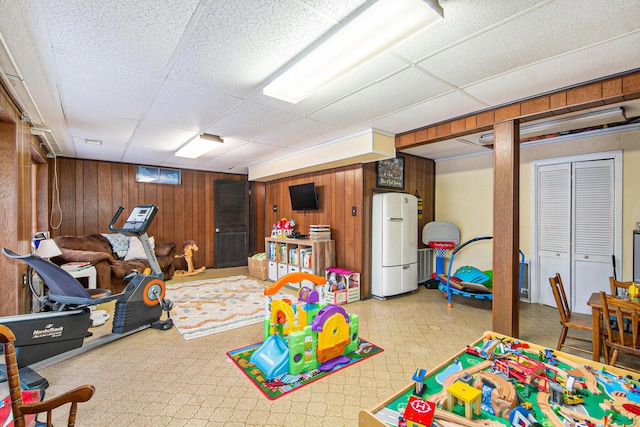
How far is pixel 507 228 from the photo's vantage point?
295cm

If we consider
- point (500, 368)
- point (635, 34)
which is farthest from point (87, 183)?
point (635, 34)

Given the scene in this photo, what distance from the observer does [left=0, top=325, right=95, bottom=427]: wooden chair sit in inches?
42.3

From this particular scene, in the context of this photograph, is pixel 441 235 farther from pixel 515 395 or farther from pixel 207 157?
pixel 207 157

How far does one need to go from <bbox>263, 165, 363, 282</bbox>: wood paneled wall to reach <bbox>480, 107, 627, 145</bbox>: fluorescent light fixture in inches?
80.1

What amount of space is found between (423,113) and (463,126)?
51cm

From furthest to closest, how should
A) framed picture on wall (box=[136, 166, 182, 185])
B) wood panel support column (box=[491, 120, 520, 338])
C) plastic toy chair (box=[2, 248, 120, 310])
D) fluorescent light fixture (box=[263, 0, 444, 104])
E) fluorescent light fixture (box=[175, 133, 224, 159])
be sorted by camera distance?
1. framed picture on wall (box=[136, 166, 182, 185])
2. fluorescent light fixture (box=[175, 133, 224, 159])
3. wood panel support column (box=[491, 120, 520, 338])
4. plastic toy chair (box=[2, 248, 120, 310])
5. fluorescent light fixture (box=[263, 0, 444, 104])

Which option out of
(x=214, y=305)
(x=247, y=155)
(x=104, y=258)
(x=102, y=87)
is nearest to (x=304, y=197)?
(x=247, y=155)

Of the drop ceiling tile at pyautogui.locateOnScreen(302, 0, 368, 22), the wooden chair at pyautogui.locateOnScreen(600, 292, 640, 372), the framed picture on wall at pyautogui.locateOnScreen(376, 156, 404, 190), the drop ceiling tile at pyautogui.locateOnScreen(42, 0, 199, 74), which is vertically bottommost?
the wooden chair at pyautogui.locateOnScreen(600, 292, 640, 372)

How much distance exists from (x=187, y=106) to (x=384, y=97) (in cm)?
195

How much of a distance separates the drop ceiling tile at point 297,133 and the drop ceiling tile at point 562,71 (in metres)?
1.72

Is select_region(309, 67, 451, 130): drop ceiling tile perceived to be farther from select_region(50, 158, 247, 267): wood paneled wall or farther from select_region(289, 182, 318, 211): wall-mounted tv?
select_region(50, 158, 247, 267): wood paneled wall

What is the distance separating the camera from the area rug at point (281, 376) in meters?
2.27

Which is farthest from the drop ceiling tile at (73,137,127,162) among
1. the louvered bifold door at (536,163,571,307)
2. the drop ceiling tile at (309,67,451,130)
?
the louvered bifold door at (536,163,571,307)

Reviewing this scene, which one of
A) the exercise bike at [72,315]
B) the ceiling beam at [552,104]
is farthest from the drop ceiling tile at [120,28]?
the ceiling beam at [552,104]
